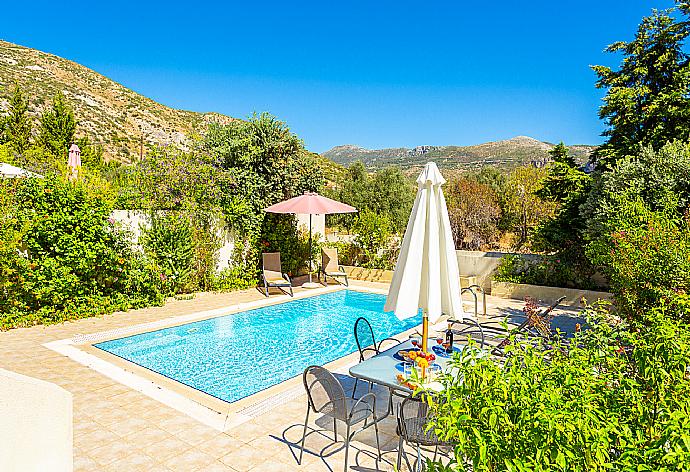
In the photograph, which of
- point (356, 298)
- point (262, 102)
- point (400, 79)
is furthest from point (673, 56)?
point (400, 79)

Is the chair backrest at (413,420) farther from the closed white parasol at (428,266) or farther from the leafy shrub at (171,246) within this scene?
the leafy shrub at (171,246)

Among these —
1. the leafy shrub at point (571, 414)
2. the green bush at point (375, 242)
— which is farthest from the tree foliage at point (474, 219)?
the leafy shrub at point (571, 414)

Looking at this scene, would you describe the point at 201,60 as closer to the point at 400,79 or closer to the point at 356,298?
the point at 400,79

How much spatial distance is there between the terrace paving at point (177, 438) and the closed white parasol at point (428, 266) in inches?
56.7

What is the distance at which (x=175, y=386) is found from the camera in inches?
242

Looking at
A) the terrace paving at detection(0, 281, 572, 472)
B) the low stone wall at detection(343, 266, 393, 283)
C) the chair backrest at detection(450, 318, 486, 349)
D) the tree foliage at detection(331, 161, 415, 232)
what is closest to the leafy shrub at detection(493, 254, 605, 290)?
the low stone wall at detection(343, 266, 393, 283)

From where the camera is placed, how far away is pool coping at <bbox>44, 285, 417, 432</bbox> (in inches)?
210

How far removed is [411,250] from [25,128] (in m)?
28.0

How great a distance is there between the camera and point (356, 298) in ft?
41.3

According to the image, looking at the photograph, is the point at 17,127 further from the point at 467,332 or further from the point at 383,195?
the point at 467,332

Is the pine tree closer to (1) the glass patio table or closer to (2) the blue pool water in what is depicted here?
(2) the blue pool water

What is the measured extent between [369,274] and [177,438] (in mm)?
10228

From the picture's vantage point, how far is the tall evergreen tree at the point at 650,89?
10.3m

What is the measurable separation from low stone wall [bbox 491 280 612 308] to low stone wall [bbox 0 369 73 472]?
1080 centimetres
